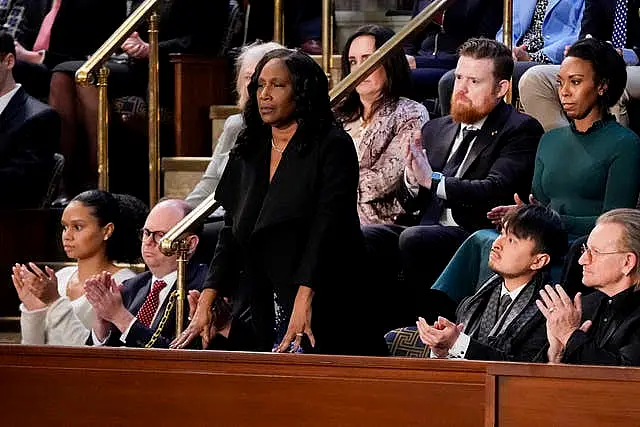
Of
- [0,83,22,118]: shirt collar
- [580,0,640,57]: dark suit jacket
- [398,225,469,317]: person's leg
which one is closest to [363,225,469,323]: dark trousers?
[398,225,469,317]: person's leg

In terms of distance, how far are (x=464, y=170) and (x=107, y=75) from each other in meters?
1.72

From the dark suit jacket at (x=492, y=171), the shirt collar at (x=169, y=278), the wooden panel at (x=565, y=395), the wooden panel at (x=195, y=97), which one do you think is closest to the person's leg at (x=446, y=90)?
the dark suit jacket at (x=492, y=171)

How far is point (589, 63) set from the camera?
5070mm

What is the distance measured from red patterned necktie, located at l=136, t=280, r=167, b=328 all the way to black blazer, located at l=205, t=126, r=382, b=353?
797mm

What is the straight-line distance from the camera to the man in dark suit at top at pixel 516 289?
14.8 ft

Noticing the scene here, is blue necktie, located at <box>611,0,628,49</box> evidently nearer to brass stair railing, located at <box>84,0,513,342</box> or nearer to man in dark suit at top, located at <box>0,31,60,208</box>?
brass stair railing, located at <box>84,0,513,342</box>

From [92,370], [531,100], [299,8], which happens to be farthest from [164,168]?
[92,370]

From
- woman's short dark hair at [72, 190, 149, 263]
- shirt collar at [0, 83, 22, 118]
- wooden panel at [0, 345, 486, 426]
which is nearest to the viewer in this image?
wooden panel at [0, 345, 486, 426]

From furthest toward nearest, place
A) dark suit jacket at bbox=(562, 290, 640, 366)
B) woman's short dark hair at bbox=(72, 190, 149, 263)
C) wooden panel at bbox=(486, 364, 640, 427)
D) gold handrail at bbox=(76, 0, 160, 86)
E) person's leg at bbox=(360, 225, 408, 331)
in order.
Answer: gold handrail at bbox=(76, 0, 160, 86) → woman's short dark hair at bbox=(72, 190, 149, 263) → person's leg at bbox=(360, 225, 408, 331) → dark suit jacket at bbox=(562, 290, 640, 366) → wooden panel at bbox=(486, 364, 640, 427)

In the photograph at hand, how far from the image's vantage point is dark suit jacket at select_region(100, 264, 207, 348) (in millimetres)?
5016

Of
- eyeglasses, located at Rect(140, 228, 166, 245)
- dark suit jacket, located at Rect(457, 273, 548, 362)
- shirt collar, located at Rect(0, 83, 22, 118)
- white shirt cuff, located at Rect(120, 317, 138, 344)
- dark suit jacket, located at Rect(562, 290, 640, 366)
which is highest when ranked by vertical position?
shirt collar, located at Rect(0, 83, 22, 118)

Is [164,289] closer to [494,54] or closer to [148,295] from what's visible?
[148,295]

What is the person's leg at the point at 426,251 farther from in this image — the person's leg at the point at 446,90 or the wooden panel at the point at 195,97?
the wooden panel at the point at 195,97

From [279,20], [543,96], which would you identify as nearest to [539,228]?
[543,96]
